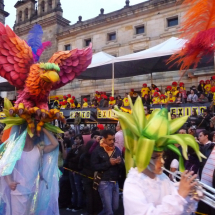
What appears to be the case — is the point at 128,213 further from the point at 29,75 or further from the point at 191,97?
the point at 191,97

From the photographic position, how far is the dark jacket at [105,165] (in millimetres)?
3846

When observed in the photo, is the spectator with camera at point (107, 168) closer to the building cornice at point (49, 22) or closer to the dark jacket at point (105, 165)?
the dark jacket at point (105, 165)

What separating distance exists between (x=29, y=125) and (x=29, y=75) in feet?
2.30

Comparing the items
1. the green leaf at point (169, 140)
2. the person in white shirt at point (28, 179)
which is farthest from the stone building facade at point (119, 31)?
the green leaf at point (169, 140)

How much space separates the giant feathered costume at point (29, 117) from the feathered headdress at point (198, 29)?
168 cm

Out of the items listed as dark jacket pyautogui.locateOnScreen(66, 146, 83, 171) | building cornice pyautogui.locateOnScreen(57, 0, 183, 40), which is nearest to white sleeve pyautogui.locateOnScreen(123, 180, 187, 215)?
dark jacket pyautogui.locateOnScreen(66, 146, 83, 171)

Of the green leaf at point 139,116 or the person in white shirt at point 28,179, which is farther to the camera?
the person in white shirt at point 28,179

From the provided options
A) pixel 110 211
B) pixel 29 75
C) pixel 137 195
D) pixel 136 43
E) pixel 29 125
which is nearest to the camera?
pixel 137 195

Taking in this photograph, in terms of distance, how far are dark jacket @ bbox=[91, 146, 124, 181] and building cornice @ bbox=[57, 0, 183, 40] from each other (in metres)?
16.2

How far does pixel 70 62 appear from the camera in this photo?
3.77 m

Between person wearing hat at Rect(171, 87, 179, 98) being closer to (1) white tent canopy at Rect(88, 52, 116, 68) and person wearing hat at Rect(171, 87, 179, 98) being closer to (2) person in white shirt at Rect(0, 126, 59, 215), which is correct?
(1) white tent canopy at Rect(88, 52, 116, 68)

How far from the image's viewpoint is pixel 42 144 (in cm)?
333

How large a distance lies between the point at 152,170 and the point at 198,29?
6.22ft

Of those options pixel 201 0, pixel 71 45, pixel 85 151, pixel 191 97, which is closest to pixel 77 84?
pixel 71 45
